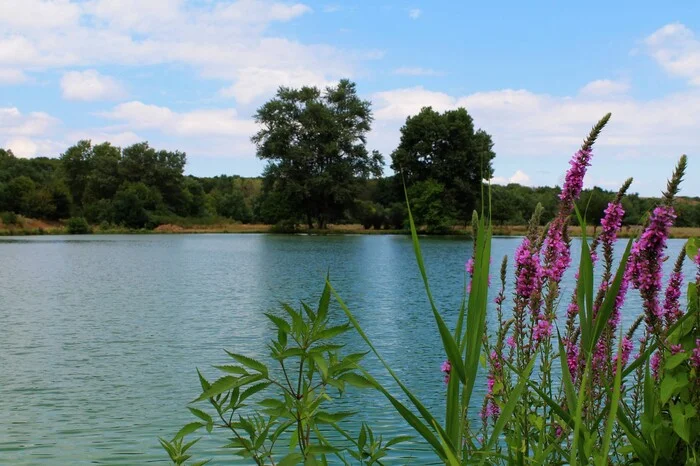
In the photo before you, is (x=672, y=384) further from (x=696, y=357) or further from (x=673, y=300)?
(x=673, y=300)

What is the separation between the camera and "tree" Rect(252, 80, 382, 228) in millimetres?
67188

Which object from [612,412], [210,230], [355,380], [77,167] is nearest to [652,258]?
[612,412]

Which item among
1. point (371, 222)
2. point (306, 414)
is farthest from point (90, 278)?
point (371, 222)

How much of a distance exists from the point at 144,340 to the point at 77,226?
6744cm

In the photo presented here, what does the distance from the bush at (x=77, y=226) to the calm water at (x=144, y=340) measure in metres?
48.1

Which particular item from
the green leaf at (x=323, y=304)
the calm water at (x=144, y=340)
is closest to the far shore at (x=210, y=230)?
the calm water at (x=144, y=340)

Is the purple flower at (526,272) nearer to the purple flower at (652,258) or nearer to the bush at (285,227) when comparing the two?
the purple flower at (652,258)

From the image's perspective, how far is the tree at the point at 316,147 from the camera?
6719cm

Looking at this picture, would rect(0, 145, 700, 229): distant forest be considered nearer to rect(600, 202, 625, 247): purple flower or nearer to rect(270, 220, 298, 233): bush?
rect(270, 220, 298, 233): bush

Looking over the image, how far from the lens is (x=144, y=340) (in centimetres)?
1350

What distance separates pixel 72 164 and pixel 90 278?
73366 mm

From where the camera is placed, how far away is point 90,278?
2547 centimetres

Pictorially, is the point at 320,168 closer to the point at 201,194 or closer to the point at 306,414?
the point at 201,194

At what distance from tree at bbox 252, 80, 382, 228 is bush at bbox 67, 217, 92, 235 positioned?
22.3 meters
